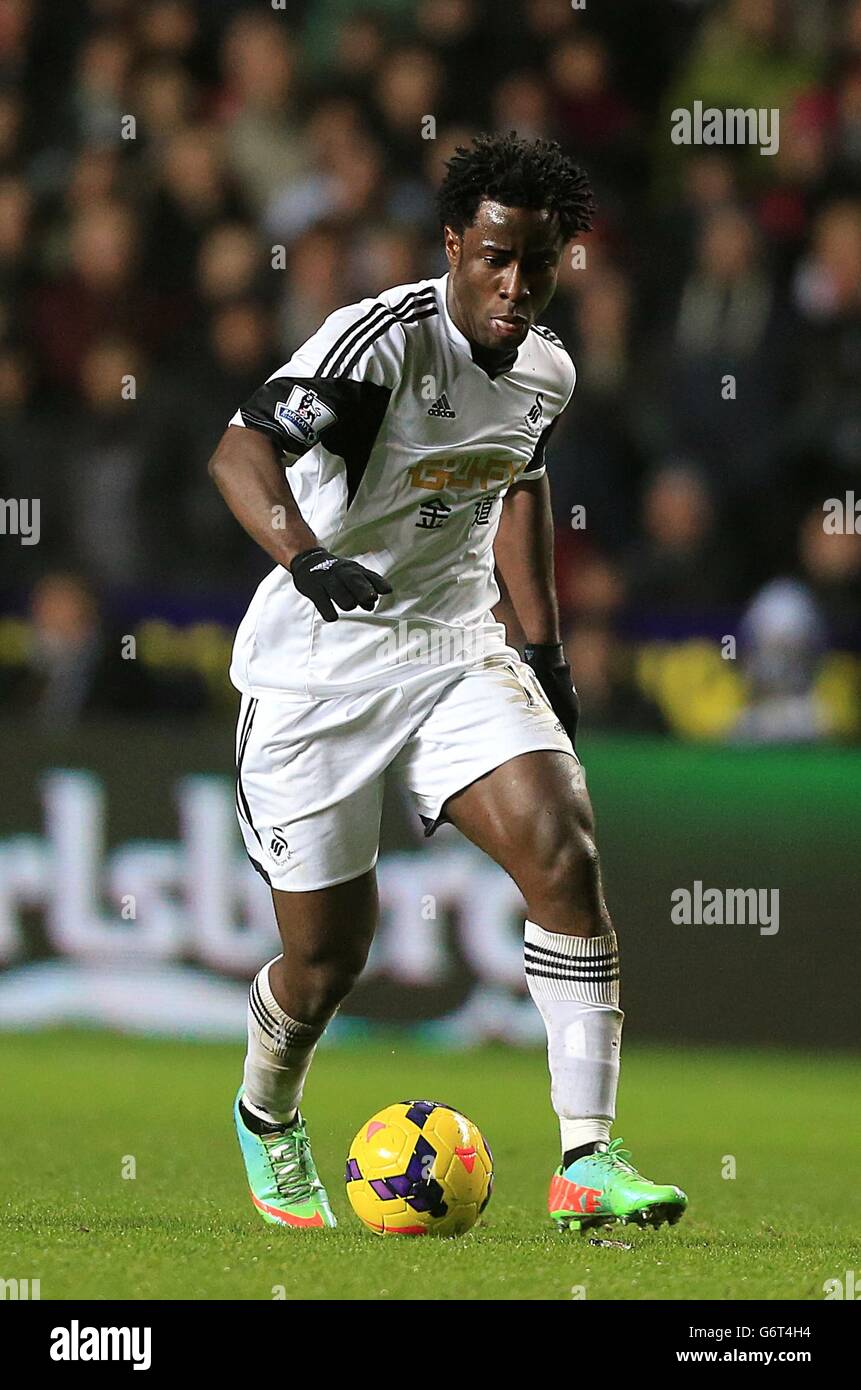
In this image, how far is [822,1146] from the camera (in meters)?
6.35

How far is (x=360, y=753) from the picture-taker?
4.43m

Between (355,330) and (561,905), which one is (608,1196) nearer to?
(561,905)

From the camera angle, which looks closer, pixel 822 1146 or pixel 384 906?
pixel 822 1146

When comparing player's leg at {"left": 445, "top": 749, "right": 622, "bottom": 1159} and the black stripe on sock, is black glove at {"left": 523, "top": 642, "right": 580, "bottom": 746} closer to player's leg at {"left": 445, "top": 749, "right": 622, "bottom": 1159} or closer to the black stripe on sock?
player's leg at {"left": 445, "top": 749, "right": 622, "bottom": 1159}

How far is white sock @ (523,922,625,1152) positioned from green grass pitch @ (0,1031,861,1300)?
265 mm

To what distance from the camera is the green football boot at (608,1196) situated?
13.0ft

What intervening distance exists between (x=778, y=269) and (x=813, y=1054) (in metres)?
3.84

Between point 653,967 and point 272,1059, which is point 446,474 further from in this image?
point 653,967

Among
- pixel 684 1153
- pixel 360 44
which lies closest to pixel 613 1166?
pixel 684 1153

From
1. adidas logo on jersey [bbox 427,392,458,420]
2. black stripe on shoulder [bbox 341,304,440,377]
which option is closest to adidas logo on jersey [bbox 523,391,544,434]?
adidas logo on jersey [bbox 427,392,458,420]

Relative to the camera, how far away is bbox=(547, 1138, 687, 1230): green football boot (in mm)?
3954

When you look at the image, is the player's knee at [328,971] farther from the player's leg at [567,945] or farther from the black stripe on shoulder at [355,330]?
the black stripe on shoulder at [355,330]

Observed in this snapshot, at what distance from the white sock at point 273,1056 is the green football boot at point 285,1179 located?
0.05 metres

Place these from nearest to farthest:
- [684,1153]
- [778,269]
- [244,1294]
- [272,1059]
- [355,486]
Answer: [244,1294] < [355,486] < [272,1059] < [684,1153] < [778,269]
